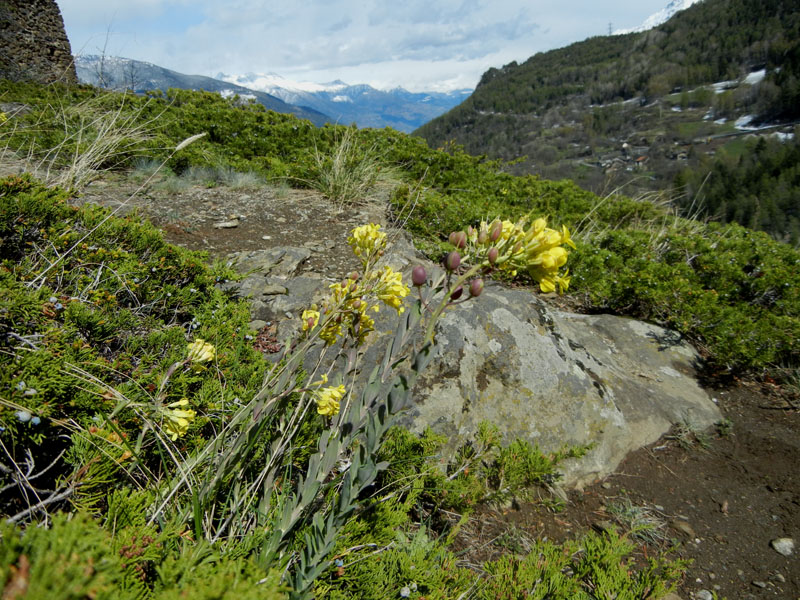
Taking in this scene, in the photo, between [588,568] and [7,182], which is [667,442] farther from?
[7,182]

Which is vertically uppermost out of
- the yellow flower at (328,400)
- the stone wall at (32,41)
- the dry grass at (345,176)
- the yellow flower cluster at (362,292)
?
the stone wall at (32,41)

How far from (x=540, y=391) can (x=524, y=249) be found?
6.37 ft

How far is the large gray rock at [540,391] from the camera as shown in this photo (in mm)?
2523

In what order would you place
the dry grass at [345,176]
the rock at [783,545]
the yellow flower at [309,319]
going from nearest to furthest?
the yellow flower at [309,319] < the rock at [783,545] < the dry grass at [345,176]

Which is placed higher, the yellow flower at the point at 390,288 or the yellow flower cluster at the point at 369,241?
the yellow flower cluster at the point at 369,241

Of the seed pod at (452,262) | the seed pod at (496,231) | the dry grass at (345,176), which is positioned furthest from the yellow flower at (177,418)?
the dry grass at (345,176)

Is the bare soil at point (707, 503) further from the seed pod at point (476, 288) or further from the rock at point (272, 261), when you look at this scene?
the seed pod at point (476, 288)

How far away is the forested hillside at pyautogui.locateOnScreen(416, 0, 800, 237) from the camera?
7300 centimetres

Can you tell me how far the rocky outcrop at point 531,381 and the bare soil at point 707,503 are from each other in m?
0.15

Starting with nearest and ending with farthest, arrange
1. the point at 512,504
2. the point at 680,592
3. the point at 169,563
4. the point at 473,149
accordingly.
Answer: the point at 169,563
the point at 680,592
the point at 512,504
the point at 473,149

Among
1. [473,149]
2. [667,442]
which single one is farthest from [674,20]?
[667,442]

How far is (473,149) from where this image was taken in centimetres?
10438

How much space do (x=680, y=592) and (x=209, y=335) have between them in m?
2.76

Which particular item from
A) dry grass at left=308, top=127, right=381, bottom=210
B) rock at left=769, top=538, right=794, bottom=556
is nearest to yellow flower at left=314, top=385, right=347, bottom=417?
rock at left=769, top=538, right=794, bottom=556
